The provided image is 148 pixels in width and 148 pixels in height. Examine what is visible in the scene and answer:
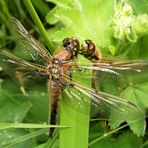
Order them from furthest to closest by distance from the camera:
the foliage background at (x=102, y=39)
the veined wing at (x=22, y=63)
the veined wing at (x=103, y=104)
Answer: the veined wing at (x=22, y=63), the foliage background at (x=102, y=39), the veined wing at (x=103, y=104)

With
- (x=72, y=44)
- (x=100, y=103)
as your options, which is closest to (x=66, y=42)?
(x=72, y=44)

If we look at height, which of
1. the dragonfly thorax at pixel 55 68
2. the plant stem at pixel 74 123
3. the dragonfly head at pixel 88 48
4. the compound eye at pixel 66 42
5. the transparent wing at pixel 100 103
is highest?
the compound eye at pixel 66 42

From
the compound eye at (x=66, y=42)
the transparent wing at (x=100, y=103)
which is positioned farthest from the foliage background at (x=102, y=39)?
the transparent wing at (x=100, y=103)

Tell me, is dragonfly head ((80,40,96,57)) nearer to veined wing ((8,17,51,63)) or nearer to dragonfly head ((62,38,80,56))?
dragonfly head ((62,38,80,56))

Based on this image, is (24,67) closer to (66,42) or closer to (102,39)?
(66,42)

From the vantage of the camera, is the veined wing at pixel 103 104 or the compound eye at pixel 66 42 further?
the compound eye at pixel 66 42

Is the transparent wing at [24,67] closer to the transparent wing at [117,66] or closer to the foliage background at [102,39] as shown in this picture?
the foliage background at [102,39]

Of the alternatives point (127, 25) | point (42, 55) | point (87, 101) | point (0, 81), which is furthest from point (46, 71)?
point (0, 81)

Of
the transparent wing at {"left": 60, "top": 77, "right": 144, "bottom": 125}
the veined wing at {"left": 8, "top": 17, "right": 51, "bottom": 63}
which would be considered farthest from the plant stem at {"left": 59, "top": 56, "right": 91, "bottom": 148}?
the veined wing at {"left": 8, "top": 17, "right": 51, "bottom": 63}

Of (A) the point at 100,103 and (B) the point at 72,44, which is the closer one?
(A) the point at 100,103
